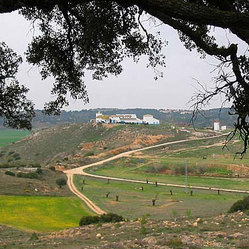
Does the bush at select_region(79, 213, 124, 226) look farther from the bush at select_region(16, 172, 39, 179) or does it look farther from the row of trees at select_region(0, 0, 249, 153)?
the bush at select_region(16, 172, 39, 179)

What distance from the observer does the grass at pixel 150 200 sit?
31.2 metres

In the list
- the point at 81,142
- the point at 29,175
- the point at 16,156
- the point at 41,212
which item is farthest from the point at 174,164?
the point at 16,156

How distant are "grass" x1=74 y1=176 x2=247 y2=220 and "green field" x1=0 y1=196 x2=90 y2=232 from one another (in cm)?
284

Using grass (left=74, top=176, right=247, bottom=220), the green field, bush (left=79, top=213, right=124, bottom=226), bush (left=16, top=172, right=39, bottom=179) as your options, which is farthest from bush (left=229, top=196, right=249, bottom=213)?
bush (left=16, top=172, right=39, bottom=179)

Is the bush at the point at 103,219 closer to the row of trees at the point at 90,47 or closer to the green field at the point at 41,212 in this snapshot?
the green field at the point at 41,212

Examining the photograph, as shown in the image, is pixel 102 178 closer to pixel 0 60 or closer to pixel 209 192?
pixel 209 192

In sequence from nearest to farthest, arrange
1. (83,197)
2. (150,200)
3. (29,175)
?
(150,200), (83,197), (29,175)

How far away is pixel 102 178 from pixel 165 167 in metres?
12.7

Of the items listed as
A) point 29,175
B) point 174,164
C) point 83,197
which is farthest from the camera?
point 174,164

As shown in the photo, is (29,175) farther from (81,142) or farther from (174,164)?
(81,142)

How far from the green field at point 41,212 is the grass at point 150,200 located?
2842mm

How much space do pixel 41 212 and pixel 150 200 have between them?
36.8 feet

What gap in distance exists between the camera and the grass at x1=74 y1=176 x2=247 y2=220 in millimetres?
31172

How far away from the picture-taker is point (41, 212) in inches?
1362
